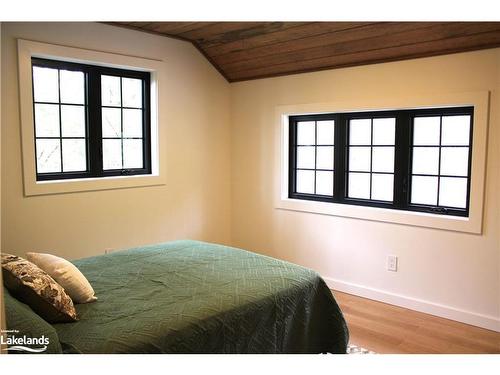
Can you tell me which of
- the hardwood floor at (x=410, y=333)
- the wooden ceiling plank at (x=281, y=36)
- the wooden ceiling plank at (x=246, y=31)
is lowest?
the hardwood floor at (x=410, y=333)

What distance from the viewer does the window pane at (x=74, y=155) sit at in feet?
11.8

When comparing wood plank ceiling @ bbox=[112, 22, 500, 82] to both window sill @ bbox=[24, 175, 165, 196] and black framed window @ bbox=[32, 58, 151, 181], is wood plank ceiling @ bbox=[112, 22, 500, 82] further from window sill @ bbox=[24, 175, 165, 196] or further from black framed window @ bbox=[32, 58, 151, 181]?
window sill @ bbox=[24, 175, 165, 196]

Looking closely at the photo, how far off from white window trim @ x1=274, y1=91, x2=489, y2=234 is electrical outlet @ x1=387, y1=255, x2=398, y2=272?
0.31m

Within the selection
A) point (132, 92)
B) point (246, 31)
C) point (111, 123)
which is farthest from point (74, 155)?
point (246, 31)

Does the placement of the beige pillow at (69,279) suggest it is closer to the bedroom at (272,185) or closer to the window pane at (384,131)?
the bedroom at (272,185)

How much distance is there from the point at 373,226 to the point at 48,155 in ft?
9.16

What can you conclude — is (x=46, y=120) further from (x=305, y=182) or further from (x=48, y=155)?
(x=305, y=182)

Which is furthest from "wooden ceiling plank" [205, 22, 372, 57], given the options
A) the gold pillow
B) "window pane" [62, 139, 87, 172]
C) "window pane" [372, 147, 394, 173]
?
the gold pillow

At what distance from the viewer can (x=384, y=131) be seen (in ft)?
12.5

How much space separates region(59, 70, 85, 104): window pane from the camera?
354 cm

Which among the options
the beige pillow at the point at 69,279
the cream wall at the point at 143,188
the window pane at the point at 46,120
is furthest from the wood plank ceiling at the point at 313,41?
the beige pillow at the point at 69,279

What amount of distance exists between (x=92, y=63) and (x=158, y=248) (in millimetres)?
1704

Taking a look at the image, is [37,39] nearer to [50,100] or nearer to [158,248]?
[50,100]

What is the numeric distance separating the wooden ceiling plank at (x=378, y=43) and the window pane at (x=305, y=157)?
34.7 inches
